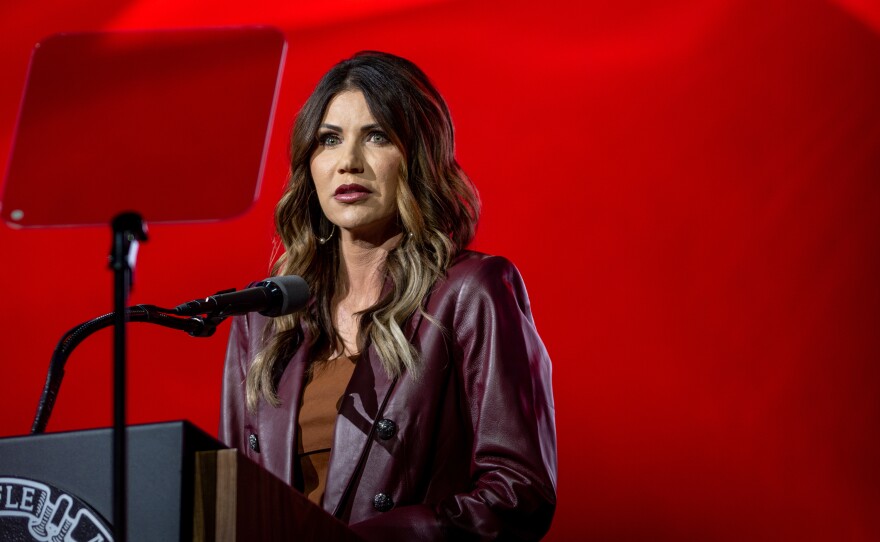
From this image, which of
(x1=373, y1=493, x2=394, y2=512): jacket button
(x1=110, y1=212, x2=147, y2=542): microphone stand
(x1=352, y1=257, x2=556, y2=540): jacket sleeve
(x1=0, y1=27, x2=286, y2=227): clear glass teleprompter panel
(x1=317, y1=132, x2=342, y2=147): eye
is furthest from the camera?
(x1=317, y1=132, x2=342, y2=147): eye

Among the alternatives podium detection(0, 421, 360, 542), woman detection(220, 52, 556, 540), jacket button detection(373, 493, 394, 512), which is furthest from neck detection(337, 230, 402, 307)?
podium detection(0, 421, 360, 542)

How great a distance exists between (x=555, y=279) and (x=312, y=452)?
94cm

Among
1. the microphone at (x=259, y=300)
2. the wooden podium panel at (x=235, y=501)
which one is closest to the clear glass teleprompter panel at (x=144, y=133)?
the microphone at (x=259, y=300)

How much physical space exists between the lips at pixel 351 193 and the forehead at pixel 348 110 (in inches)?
5.2

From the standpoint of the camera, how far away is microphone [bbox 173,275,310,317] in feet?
4.80

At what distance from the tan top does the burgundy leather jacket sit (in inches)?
0.9

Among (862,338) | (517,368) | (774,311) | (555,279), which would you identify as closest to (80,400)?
(555,279)

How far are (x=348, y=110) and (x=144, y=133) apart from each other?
32.7 inches

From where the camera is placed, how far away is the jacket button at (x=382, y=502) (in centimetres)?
188

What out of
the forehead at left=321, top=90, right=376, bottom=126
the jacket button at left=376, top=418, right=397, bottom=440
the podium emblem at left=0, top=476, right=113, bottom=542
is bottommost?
the podium emblem at left=0, top=476, right=113, bottom=542

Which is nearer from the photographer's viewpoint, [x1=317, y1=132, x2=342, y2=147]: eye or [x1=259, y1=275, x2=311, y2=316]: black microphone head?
[x1=259, y1=275, x2=311, y2=316]: black microphone head

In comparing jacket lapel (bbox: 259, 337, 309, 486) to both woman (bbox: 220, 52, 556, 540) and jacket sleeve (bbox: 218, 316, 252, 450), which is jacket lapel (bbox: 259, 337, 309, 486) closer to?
woman (bbox: 220, 52, 556, 540)

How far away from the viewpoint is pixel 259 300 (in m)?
1.51

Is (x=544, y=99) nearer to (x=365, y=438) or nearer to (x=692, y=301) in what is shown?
(x=692, y=301)
